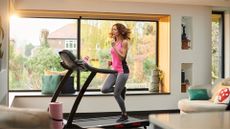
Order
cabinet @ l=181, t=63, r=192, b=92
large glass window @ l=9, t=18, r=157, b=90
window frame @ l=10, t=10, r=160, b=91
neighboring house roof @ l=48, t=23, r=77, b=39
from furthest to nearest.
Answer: cabinet @ l=181, t=63, r=192, b=92 → neighboring house roof @ l=48, t=23, r=77, b=39 → large glass window @ l=9, t=18, r=157, b=90 → window frame @ l=10, t=10, r=160, b=91

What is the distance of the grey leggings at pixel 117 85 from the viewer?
195 inches

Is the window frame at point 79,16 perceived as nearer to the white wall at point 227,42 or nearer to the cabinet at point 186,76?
the cabinet at point 186,76

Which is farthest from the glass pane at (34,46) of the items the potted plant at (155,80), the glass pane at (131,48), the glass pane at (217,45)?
the glass pane at (217,45)

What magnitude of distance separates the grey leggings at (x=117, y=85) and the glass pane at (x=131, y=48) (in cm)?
137

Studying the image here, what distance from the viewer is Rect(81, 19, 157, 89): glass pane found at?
6441mm

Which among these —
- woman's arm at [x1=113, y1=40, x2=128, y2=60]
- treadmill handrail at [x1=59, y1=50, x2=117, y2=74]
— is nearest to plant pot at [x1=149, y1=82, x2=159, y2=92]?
woman's arm at [x1=113, y1=40, x2=128, y2=60]

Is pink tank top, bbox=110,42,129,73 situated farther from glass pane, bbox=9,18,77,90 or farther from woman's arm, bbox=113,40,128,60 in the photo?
glass pane, bbox=9,18,77,90

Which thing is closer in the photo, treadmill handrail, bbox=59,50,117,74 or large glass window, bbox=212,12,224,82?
treadmill handrail, bbox=59,50,117,74

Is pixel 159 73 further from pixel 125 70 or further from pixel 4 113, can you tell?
pixel 4 113

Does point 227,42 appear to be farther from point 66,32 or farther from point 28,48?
point 28,48

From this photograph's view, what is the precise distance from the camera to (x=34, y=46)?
20.6 ft

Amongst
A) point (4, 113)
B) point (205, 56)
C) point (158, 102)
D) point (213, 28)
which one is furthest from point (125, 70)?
point (4, 113)

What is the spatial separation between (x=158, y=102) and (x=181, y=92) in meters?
0.54

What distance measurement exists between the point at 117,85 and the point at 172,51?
184 centimetres
